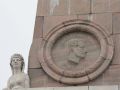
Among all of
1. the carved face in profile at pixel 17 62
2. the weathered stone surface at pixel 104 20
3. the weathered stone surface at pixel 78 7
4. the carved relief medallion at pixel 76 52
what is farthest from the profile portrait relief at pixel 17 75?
the weathered stone surface at pixel 104 20

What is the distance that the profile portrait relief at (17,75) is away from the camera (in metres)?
27.7

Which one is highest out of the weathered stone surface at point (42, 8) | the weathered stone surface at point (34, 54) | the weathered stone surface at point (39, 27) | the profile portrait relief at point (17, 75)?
the weathered stone surface at point (42, 8)

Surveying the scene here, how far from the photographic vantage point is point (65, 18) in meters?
28.8

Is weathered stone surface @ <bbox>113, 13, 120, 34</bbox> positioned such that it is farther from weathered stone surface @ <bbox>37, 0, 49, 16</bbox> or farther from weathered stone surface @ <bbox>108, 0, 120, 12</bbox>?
weathered stone surface @ <bbox>37, 0, 49, 16</bbox>

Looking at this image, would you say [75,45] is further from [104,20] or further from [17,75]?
[17,75]

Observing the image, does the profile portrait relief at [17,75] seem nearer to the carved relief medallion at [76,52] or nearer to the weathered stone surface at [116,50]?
the carved relief medallion at [76,52]

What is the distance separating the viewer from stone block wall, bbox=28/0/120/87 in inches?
1113

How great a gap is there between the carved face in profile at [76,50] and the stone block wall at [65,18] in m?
0.63

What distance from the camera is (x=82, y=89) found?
2727cm

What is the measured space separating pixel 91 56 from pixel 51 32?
1.22m

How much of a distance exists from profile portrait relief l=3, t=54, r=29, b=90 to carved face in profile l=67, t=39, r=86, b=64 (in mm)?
1230

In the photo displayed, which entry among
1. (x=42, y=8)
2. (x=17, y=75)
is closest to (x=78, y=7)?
(x=42, y=8)

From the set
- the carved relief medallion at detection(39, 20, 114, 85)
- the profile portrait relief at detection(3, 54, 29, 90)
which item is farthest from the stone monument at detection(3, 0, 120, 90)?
the profile portrait relief at detection(3, 54, 29, 90)

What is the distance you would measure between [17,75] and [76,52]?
161 cm
